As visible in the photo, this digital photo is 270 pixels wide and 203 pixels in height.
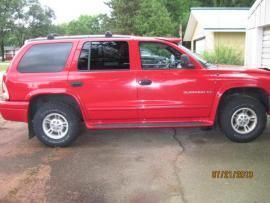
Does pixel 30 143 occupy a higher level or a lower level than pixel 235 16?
lower

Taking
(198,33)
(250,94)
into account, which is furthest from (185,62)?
(198,33)

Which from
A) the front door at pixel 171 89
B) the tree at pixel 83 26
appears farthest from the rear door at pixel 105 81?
the tree at pixel 83 26

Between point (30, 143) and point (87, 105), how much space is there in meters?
1.42

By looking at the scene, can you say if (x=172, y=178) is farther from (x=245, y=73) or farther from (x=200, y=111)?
(x=245, y=73)

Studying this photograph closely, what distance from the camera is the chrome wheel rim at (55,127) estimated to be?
6.93m

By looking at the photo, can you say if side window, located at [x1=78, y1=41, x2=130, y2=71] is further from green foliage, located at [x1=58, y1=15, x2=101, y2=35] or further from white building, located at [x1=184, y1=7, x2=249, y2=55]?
green foliage, located at [x1=58, y1=15, x2=101, y2=35]

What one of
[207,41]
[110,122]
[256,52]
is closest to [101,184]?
[110,122]

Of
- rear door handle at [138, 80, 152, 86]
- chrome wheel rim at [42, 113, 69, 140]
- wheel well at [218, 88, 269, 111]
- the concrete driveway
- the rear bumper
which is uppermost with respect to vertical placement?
rear door handle at [138, 80, 152, 86]

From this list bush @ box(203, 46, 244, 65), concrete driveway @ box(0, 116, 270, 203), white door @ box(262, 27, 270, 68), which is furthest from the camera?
bush @ box(203, 46, 244, 65)

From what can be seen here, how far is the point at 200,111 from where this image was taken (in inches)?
268

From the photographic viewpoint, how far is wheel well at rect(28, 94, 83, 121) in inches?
271

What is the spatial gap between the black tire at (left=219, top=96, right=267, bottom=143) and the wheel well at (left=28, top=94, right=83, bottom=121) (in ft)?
8.03
